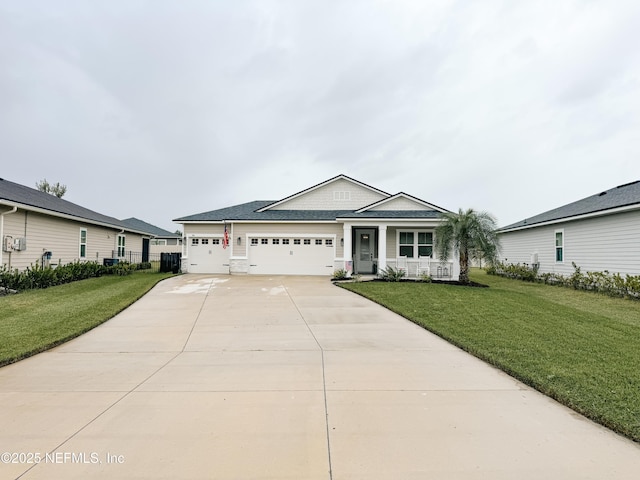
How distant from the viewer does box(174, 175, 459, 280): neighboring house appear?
58.0 ft

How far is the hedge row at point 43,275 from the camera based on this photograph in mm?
12376

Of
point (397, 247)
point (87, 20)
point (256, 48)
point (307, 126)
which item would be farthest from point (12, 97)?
point (397, 247)

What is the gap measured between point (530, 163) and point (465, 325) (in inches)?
683

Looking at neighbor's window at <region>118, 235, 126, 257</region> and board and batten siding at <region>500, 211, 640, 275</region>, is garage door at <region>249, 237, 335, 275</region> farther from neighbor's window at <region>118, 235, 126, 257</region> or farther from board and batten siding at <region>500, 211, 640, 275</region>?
board and batten siding at <region>500, 211, 640, 275</region>

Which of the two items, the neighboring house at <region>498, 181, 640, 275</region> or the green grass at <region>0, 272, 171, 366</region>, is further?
the neighboring house at <region>498, 181, 640, 275</region>

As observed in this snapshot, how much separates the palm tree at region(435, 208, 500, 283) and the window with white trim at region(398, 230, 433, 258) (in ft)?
9.32

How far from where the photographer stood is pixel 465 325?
7.80m

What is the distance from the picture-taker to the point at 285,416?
355 cm

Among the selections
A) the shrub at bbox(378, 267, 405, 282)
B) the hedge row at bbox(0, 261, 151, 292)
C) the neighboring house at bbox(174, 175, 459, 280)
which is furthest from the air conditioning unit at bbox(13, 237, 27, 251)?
the shrub at bbox(378, 267, 405, 282)

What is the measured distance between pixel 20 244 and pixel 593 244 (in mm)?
23964

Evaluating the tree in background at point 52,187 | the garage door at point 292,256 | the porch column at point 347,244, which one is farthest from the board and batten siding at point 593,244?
the tree in background at point 52,187

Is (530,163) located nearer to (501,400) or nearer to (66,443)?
(501,400)

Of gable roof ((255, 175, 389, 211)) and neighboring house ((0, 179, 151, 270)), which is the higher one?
gable roof ((255, 175, 389, 211))

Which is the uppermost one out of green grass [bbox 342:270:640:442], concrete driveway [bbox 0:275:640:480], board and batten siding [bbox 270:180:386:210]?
board and batten siding [bbox 270:180:386:210]
